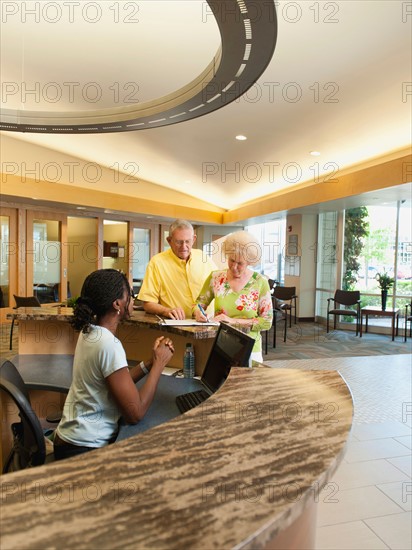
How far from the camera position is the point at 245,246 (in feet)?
7.52

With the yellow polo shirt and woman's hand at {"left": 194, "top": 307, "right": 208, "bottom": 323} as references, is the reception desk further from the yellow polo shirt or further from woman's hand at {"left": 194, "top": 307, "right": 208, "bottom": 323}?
the yellow polo shirt

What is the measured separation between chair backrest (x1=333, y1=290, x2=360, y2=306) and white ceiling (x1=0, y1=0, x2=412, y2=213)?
2.65m

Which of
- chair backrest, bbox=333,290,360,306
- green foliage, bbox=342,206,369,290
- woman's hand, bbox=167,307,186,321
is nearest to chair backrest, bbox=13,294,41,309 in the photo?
woman's hand, bbox=167,307,186,321

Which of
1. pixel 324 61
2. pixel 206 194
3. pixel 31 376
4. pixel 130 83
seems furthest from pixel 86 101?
pixel 206 194

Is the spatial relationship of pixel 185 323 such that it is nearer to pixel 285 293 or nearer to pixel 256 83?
pixel 256 83

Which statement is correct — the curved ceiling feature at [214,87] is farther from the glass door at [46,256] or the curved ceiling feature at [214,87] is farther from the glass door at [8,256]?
the glass door at [46,256]

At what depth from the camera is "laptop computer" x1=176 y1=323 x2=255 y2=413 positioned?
4.96 feet

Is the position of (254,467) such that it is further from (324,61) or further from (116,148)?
(116,148)

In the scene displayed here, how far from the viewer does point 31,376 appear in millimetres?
2410

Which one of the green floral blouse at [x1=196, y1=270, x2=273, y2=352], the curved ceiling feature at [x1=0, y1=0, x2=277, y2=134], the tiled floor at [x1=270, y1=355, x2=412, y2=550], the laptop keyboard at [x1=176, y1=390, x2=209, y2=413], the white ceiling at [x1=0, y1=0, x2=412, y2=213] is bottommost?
the tiled floor at [x1=270, y1=355, x2=412, y2=550]

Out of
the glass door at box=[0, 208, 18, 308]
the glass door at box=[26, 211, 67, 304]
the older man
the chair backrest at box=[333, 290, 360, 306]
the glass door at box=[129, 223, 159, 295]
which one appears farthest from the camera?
the glass door at box=[129, 223, 159, 295]

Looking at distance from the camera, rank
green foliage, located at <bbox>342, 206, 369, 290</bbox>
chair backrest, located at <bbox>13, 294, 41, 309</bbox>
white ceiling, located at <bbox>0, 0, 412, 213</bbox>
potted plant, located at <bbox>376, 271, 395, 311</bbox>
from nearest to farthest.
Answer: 1. white ceiling, located at <bbox>0, 0, 412, 213</bbox>
2. chair backrest, located at <bbox>13, 294, 41, 309</bbox>
3. potted plant, located at <bbox>376, 271, 395, 311</bbox>
4. green foliage, located at <bbox>342, 206, 369, 290</bbox>

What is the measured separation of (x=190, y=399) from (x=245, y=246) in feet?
3.24

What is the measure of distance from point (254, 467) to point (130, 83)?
15.4 feet
